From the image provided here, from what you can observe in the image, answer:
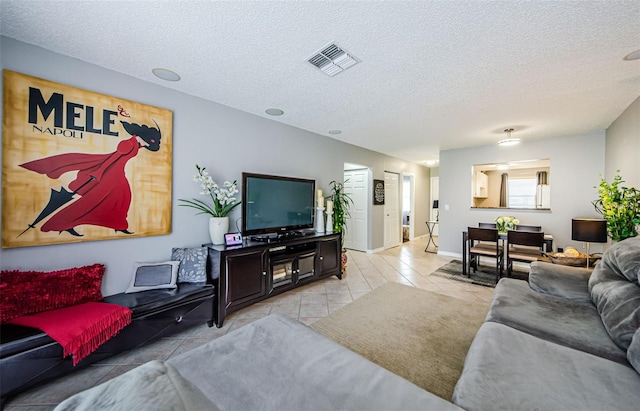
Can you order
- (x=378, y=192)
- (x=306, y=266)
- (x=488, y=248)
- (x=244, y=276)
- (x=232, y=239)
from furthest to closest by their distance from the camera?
(x=378, y=192)
(x=488, y=248)
(x=306, y=266)
(x=232, y=239)
(x=244, y=276)

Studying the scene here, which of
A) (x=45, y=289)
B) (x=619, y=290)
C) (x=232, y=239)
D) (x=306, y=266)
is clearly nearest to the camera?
(x=619, y=290)

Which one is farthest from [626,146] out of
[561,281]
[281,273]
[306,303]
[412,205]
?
[412,205]

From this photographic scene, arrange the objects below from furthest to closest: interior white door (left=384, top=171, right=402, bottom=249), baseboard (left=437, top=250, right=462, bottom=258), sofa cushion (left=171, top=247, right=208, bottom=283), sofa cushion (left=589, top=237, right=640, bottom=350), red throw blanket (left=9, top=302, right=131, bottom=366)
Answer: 1. interior white door (left=384, top=171, right=402, bottom=249)
2. baseboard (left=437, top=250, right=462, bottom=258)
3. sofa cushion (left=171, top=247, right=208, bottom=283)
4. red throw blanket (left=9, top=302, right=131, bottom=366)
5. sofa cushion (left=589, top=237, right=640, bottom=350)

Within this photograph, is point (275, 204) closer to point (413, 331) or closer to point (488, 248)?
point (413, 331)

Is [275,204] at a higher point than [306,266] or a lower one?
higher

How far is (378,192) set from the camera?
19.4 feet

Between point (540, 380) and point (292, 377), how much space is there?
Answer: 3.46 ft

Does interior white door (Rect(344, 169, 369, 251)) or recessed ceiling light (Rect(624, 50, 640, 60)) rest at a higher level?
recessed ceiling light (Rect(624, 50, 640, 60))

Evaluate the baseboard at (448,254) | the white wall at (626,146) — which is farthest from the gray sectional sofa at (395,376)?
the baseboard at (448,254)

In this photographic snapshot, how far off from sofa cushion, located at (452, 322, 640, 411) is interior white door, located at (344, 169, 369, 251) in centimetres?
463


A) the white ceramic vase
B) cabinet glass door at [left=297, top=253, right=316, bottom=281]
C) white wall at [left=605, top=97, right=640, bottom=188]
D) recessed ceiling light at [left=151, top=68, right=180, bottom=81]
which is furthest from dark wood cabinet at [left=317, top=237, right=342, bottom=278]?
white wall at [left=605, top=97, right=640, bottom=188]

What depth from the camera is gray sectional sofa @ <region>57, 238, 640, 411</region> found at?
2.88 ft

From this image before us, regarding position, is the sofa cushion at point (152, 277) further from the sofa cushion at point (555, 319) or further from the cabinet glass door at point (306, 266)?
the sofa cushion at point (555, 319)

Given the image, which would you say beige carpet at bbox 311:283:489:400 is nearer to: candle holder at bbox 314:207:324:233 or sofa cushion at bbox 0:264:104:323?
candle holder at bbox 314:207:324:233
